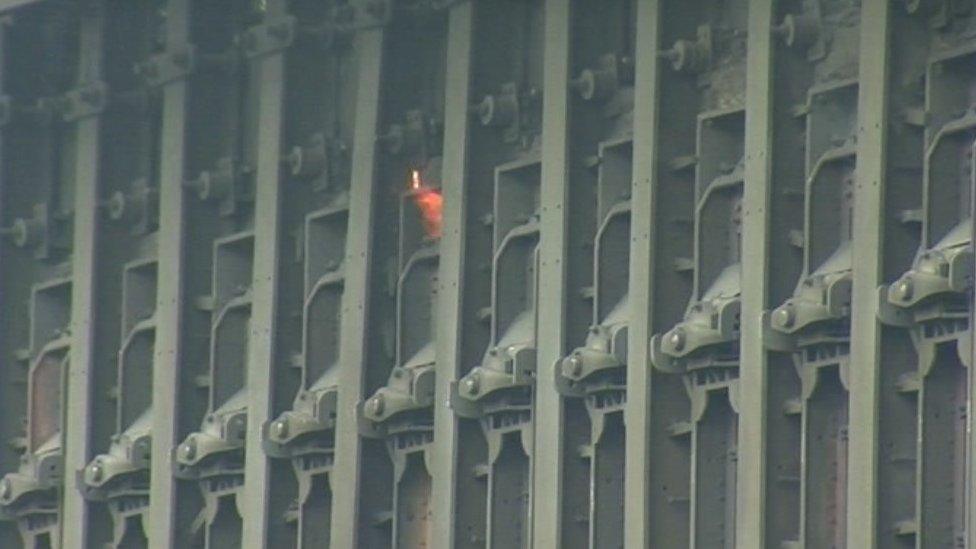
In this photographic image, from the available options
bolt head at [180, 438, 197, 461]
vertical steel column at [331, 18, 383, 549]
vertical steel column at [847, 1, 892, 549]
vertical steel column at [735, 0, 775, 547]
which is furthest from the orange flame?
vertical steel column at [847, 1, 892, 549]

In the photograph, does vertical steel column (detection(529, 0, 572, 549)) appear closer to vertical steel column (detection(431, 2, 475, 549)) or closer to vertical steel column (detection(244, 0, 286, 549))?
vertical steel column (detection(431, 2, 475, 549))

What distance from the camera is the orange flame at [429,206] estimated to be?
1032 inches

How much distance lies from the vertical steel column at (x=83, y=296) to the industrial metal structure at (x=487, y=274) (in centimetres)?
3

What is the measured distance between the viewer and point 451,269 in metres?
25.5

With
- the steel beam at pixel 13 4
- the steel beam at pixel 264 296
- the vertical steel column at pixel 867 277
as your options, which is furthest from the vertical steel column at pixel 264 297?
the vertical steel column at pixel 867 277

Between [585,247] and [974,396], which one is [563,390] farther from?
[974,396]

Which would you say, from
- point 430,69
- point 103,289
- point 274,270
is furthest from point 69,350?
point 430,69

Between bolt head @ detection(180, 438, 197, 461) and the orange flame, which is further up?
the orange flame

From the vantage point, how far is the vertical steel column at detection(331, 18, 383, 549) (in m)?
26.2

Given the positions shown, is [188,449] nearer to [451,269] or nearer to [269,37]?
[269,37]

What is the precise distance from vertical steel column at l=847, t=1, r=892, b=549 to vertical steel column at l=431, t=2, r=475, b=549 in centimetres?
413

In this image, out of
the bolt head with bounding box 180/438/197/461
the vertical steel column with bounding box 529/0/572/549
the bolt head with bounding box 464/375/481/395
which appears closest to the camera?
the vertical steel column with bounding box 529/0/572/549

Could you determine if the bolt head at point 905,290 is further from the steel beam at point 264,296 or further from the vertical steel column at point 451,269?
the steel beam at point 264,296

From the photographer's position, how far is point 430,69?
26.5 m
